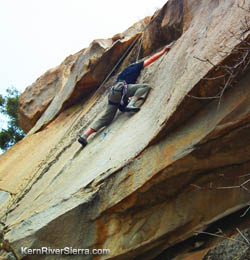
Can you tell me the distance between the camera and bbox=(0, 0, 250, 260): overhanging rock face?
3566 millimetres

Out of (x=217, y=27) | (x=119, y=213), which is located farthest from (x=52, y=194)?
(x=217, y=27)

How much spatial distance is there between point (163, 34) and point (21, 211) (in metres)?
4.22

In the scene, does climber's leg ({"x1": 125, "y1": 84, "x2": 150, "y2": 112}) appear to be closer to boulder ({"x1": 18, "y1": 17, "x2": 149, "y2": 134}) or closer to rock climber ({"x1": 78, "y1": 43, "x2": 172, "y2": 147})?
rock climber ({"x1": 78, "y1": 43, "x2": 172, "y2": 147})

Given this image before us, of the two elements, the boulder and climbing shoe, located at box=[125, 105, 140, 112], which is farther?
the boulder

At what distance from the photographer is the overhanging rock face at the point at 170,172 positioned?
140 inches

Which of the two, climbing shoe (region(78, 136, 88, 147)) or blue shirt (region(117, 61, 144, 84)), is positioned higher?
blue shirt (region(117, 61, 144, 84))

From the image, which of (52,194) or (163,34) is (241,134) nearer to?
(52,194)

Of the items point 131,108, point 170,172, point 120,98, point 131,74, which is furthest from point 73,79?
point 170,172

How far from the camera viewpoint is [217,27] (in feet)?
13.2

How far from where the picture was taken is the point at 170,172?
12.6 feet

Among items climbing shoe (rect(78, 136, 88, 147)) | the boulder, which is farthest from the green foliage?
climbing shoe (rect(78, 136, 88, 147))

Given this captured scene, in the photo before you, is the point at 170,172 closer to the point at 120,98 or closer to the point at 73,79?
the point at 120,98

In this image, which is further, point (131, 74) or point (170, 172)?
point (131, 74)

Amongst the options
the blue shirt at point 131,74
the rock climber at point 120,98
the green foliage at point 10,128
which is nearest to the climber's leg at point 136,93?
the rock climber at point 120,98
